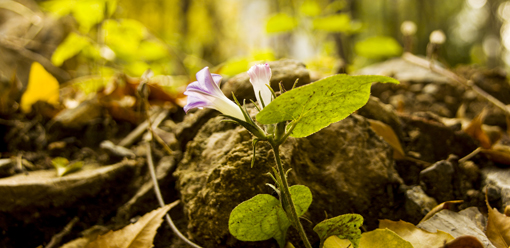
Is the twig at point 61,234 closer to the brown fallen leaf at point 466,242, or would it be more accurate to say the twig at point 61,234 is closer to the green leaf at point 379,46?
the brown fallen leaf at point 466,242

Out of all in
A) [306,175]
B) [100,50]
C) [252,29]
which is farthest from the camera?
[252,29]

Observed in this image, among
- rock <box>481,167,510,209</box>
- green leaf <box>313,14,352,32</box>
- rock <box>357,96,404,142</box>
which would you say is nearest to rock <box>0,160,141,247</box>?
rock <box>357,96,404,142</box>

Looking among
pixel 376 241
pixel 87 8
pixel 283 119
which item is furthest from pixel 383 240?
pixel 87 8

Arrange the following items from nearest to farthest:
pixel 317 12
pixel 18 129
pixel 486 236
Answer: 1. pixel 486 236
2. pixel 18 129
3. pixel 317 12

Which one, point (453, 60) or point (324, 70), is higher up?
point (324, 70)

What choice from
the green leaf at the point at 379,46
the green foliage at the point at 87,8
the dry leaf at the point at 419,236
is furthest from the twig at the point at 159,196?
the green leaf at the point at 379,46

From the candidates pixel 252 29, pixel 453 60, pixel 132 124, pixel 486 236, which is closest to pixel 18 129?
pixel 132 124

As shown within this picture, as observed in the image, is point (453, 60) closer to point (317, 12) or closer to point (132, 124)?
point (317, 12)

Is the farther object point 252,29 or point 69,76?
point 252,29
